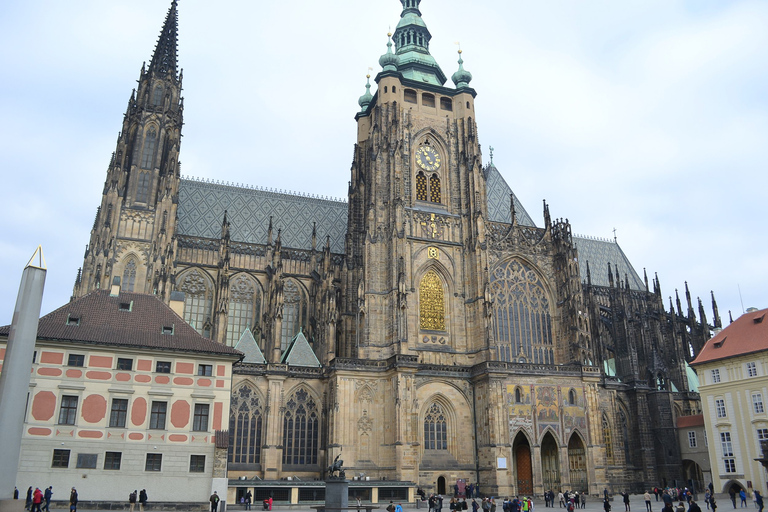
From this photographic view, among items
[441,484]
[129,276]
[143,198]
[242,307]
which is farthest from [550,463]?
[143,198]

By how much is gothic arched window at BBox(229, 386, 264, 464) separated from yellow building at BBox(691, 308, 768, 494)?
2872 centimetres

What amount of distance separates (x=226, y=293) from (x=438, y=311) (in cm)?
1528

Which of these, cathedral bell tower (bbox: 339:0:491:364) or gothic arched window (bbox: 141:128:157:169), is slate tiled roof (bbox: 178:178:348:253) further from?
cathedral bell tower (bbox: 339:0:491:364)

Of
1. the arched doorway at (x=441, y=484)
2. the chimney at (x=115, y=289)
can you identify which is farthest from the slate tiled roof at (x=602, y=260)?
the chimney at (x=115, y=289)

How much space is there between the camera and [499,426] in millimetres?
41531

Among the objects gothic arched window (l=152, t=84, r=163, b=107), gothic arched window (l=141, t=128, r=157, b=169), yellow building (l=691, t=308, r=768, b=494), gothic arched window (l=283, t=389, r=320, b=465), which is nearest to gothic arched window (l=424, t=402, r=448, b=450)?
gothic arched window (l=283, t=389, r=320, b=465)

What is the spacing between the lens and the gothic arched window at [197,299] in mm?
47781

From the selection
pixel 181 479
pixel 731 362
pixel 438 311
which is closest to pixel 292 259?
pixel 438 311

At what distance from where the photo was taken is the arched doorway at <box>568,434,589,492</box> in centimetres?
4254

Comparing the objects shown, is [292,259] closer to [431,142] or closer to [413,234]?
[413,234]

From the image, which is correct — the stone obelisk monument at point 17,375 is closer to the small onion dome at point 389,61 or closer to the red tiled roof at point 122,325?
the red tiled roof at point 122,325

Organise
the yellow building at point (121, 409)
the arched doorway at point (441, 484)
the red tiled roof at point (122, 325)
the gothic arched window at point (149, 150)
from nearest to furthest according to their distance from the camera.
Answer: the yellow building at point (121, 409) < the red tiled roof at point (122, 325) < the arched doorway at point (441, 484) < the gothic arched window at point (149, 150)

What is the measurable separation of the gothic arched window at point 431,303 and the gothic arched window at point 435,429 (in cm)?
595

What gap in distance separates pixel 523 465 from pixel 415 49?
3511 cm
